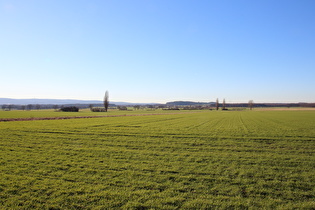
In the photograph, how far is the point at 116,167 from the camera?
10047 mm

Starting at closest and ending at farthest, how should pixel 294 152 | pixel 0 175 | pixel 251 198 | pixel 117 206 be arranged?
pixel 117 206
pixel 251 198
pixel 0 175
pixel 294 152

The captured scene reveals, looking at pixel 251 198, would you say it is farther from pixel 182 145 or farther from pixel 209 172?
pixel 182 145

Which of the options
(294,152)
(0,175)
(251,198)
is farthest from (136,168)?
(294,152)

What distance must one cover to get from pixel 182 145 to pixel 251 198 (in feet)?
28.7

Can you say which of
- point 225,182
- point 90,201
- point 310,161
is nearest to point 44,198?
point 90,201

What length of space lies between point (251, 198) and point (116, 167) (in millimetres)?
6378

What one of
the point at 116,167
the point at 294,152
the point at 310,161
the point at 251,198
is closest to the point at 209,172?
the point at 251,198

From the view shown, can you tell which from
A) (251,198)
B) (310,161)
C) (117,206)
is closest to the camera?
(117,206)

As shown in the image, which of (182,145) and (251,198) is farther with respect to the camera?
(182,145)

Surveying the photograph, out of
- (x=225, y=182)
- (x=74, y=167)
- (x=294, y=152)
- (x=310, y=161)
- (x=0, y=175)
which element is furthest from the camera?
(x=294, y=152)

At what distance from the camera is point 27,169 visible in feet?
31.2

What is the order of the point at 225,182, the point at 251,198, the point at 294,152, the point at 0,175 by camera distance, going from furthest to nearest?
the point at 294,152 → the point at 0,175 → the point at 225,182 → the point at 251,198

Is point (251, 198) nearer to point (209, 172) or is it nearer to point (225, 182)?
point (225, 182)

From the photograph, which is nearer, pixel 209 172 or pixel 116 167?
pixel 209 172
